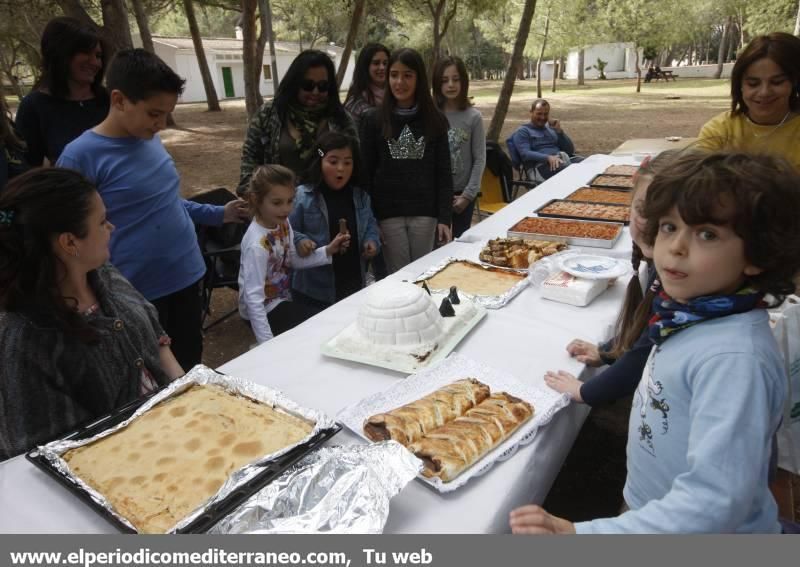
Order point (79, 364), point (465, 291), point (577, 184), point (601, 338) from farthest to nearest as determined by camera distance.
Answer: point (577, 184) → point (465, 291) → point (601, 338) → point (79, 364)

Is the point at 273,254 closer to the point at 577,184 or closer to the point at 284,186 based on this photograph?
the point at 284,186

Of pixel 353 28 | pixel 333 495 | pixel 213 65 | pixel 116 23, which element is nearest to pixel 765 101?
pixel 333 495

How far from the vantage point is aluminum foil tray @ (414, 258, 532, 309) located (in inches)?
90.0

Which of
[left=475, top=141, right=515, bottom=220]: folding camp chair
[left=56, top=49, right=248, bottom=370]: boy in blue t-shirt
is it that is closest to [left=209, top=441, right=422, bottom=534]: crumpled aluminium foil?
[left=56, top=49, right=248, bottom=370]: boy in blue t-shirt

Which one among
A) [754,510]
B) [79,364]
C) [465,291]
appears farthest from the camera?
[465,291]

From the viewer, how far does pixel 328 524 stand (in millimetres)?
1102

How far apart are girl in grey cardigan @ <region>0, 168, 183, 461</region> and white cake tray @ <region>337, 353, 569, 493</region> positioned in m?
0.81

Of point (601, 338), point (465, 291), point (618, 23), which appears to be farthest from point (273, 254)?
point (618, 23)

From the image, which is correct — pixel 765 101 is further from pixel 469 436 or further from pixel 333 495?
pixel 333 495

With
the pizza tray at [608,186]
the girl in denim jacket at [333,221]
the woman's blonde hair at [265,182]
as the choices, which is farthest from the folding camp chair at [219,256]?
the pizza tray at [608,186]

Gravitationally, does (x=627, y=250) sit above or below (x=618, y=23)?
below

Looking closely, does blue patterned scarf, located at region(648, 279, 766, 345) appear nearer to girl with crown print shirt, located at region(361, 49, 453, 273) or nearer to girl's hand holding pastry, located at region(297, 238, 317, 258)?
girl's hand holding pastry, located at region(297, 238, 317, 258)

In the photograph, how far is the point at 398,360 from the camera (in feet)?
5.87
